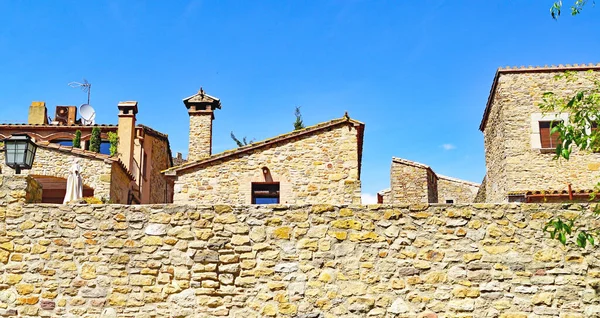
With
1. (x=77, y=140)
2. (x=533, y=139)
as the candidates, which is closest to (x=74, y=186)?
(x=77, y=140)

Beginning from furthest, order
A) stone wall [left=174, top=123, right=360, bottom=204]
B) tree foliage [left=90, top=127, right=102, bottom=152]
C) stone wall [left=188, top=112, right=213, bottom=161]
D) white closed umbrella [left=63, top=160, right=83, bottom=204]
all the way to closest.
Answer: tree foliage [left=90, top=127, right=102, bottom=152] → stone wall [left=188, top=112, right=213, bottom=161] → stone wall [left=174, top=123, right=360, bottom=204] → white closed umbrella [left=63, top=160, right=83, bottom=204]

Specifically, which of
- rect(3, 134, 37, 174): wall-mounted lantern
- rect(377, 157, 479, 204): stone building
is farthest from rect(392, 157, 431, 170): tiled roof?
rect(3, 134, 37, 174): wall-mounted lantern

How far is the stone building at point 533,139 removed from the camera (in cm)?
1806

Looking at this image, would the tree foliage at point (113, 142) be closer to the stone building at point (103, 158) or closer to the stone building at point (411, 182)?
the stone building at point (103, 158)

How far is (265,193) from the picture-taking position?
14.4m

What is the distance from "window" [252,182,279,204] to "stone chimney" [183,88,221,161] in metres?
3.92

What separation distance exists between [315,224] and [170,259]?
1.90 metres

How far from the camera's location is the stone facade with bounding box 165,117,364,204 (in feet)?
46.6

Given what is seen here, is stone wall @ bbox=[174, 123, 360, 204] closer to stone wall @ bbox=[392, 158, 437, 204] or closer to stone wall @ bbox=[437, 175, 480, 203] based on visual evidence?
stone wall @ bbox=[392, 158, 437, 204]

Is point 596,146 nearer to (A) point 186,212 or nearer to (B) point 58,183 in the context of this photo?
(A) point 186,212

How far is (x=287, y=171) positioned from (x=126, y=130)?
881cm

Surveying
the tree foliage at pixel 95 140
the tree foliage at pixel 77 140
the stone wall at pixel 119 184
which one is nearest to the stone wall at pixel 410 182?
the stone wall at pixel 119 184

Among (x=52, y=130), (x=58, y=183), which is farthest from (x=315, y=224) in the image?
(x=52, y=130)

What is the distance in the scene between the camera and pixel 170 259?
7.52 metres
